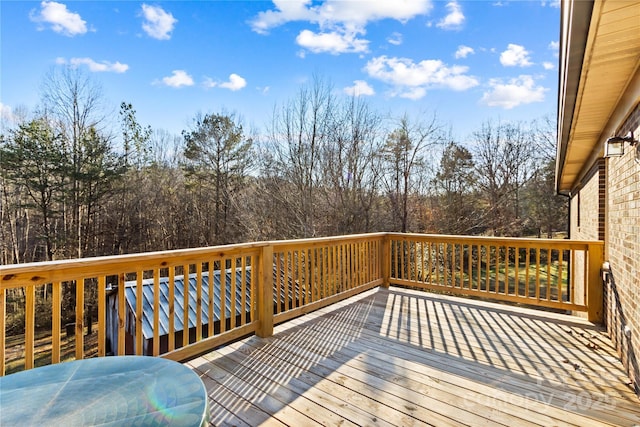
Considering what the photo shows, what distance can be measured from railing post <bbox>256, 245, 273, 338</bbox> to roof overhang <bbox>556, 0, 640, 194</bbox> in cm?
282

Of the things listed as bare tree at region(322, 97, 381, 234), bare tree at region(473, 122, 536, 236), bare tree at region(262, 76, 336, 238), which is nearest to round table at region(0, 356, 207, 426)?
bare tree at region(262, 76, 336, 238)

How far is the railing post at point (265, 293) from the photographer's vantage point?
329 cm

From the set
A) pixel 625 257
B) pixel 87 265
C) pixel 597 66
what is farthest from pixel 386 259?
pixel 87 265

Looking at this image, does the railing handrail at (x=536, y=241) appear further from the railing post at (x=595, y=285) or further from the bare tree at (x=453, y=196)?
the bare tree at (x=453, y=196)

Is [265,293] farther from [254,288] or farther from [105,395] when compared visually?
[105,395]

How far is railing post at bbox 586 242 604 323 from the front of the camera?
366 centimetres

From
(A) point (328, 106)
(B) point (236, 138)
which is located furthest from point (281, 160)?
(B) point (236, 138)

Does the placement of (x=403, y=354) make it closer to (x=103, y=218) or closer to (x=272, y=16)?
(x=272, y=16)

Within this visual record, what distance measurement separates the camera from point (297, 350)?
2.98 meters

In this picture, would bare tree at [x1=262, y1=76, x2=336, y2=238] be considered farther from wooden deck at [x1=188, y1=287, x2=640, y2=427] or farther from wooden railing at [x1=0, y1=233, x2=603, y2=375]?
wooden deck at [x1=188, y1=287, x2=640, y2=427]

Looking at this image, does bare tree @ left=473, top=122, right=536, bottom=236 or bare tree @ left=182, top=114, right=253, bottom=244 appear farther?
bare tree @ left=182, top=114, right=253, bottom=244

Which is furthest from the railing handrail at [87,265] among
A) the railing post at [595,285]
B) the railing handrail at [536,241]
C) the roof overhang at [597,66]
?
the railing post at [595,285]

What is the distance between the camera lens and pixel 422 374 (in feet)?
8.29

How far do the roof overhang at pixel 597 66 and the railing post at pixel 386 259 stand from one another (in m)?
2.74
